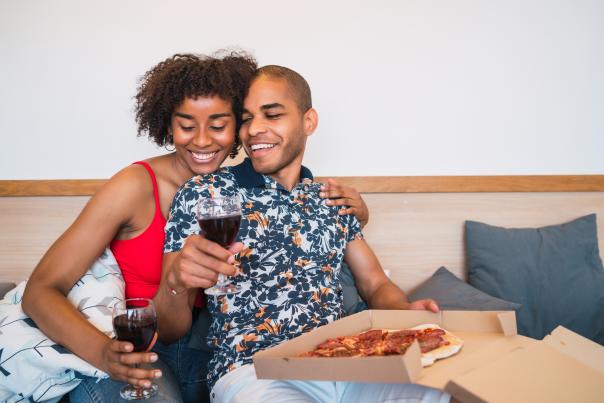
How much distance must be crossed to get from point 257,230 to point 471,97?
130cm

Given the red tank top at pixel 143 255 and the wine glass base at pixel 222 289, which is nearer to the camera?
the wine glass base at pixel 222 289

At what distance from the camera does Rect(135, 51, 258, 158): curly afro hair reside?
5.45 ft

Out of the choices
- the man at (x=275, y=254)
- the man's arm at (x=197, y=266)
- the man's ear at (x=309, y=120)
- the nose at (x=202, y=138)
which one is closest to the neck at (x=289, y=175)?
the man at (x=275, y=254)

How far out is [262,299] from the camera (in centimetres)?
153

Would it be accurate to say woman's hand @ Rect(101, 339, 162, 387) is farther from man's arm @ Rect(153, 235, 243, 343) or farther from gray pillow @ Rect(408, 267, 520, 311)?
gray pillow @ Rect(408, 267, 520, 311)

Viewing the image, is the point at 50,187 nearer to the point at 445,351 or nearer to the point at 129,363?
the point at 129,363

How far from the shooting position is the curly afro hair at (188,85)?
1.66 metres

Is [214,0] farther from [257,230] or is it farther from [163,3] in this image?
[257,230]

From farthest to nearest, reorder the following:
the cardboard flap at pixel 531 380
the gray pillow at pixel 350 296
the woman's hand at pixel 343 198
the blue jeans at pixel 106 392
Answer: the gray pillow at pixel 350 296 → the woman's hand at pixel 343 198 → the blue jeans at pixel 106 392 → the cardboard flap at pixel 531 380

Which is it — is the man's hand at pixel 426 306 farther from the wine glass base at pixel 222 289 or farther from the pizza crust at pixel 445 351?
the wine glass base at pixel 222 289

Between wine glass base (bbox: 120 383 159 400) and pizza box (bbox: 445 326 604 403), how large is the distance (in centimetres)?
68

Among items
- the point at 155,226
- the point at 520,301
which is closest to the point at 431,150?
the point at 520,301

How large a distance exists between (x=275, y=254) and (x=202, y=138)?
42cm

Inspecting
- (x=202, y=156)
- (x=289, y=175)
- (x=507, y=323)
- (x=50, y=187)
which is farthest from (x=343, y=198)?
(x=50, y=187)
